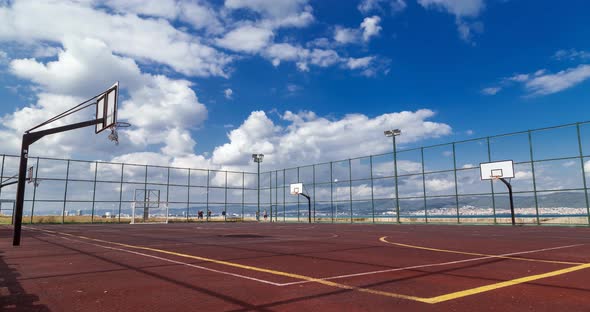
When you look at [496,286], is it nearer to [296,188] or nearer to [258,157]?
[296,188]

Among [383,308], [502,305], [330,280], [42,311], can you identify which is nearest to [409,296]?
[383,308]

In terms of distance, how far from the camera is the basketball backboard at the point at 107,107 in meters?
16.6

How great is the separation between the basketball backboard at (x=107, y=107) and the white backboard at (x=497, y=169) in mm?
29969

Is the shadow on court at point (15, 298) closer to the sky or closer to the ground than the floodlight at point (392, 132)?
closer to the ground

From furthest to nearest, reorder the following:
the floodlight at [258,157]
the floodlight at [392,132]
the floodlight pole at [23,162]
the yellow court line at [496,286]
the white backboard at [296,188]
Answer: the floodlight at [258,157]
the white backboard at [296,188]
the floodlight at [392,132]
the floodlight pole at [23,162]
the yellow court line at [496,286]

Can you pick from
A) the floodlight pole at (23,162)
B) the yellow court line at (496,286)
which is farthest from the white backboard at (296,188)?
the yellow court line at (496,286)

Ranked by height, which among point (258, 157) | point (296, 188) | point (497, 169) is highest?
point (258, 157)

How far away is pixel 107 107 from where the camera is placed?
16922 mm

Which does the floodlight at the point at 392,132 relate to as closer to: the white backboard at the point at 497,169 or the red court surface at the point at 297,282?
the white backboard at the point at 497,169

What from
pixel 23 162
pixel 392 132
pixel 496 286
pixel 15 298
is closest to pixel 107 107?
pixel 23 162

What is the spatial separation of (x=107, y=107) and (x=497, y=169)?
3041cm

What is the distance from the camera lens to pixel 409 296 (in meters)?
6.13

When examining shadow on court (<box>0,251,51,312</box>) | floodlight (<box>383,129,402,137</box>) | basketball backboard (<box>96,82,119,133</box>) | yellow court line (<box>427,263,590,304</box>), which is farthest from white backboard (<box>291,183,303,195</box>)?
shadow on court (<box>0,251,51,312</box>)

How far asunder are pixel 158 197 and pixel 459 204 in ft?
118
